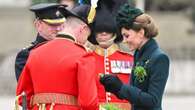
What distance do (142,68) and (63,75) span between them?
77cm

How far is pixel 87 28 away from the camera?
6.91 meters

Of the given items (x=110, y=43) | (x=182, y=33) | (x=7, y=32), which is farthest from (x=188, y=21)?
(x=110, y=43)

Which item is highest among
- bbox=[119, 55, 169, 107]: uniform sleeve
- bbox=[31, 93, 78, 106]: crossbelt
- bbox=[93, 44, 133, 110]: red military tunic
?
bbox=[93, 44, 133, 110]: red military tunic

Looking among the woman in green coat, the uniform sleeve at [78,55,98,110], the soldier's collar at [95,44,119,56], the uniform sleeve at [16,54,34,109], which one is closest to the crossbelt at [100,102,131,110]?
the soldier's collar at [95,44,119,56]

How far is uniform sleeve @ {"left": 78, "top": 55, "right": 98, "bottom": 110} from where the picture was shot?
6680mm

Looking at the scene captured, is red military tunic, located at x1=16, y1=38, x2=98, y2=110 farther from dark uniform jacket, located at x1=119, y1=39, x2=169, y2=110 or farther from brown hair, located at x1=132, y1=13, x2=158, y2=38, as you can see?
brown hair, located at x1=132, y1=13, x2=158, y2=38

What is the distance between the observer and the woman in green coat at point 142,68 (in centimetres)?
707

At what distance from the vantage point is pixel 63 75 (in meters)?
6.74

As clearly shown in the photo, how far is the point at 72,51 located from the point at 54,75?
23 cm

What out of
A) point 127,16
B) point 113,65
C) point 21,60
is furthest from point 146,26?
point 21,60

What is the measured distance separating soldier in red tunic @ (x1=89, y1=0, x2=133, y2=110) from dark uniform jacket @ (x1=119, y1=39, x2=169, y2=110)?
0.75 meters

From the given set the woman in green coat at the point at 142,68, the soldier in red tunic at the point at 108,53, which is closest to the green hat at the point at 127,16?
the woman in green coat at the point at 142,68

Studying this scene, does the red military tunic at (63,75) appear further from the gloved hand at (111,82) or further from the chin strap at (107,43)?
the chin strap at (107,43)

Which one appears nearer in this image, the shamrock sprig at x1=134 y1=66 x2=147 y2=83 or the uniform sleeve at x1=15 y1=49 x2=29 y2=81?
the shamrock sprig at x1=134 y1=66 x2=147 y2=83
